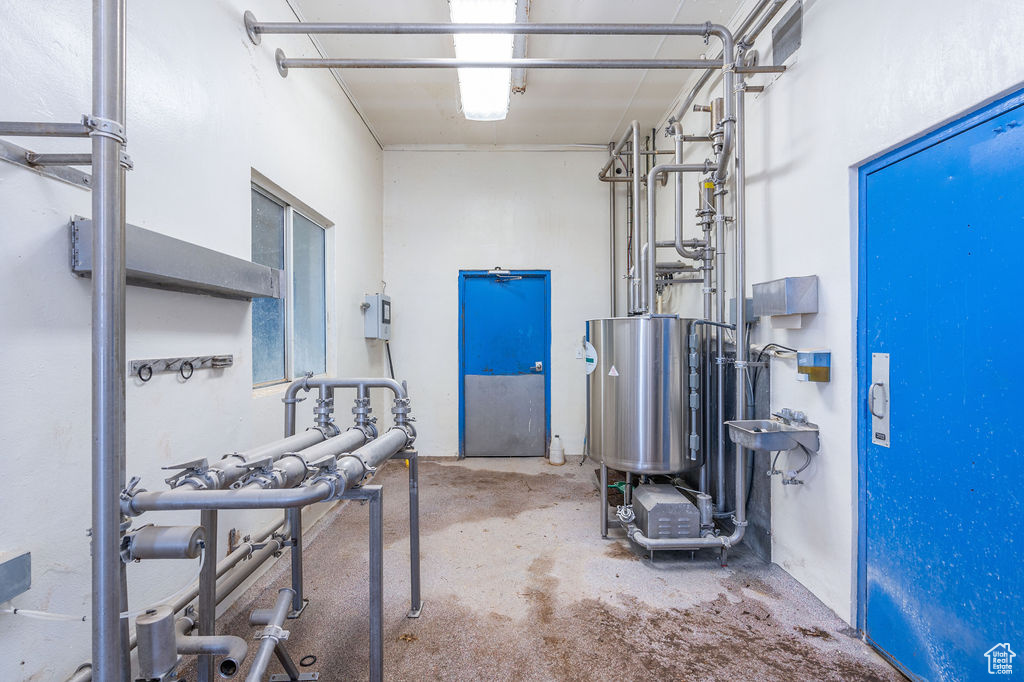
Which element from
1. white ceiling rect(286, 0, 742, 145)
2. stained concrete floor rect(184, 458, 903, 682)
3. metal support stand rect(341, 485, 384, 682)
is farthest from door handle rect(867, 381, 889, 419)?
white ceiling rect(286, 0, 742, 145)

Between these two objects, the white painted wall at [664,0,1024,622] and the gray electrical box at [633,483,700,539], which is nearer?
the white painted wall at [664,0,1024,622]

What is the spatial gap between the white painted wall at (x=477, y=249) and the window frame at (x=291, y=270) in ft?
3.61

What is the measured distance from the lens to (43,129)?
87 centimetres

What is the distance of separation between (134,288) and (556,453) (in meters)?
3.18

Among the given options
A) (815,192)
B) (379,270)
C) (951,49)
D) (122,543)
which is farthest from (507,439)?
(951,49)

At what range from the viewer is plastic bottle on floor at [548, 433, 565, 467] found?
12.5ft

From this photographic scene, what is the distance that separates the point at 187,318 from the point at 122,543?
35.8 inches

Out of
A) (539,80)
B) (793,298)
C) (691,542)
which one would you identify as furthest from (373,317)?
(793,298)

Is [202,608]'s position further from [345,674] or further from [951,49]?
[951,49]

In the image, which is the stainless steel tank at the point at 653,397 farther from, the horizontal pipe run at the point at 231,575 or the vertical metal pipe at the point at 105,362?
the vertical metal pipe at the point at 105,362

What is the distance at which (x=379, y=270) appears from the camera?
3.93 m

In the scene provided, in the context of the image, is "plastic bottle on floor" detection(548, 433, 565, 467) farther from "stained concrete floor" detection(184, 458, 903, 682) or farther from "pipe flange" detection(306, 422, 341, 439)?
"pipe flange" detection(306, 422, 341, 439)

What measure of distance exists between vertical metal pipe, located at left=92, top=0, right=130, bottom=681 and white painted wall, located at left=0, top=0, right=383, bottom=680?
1.21 ft

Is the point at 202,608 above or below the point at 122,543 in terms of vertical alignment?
below
